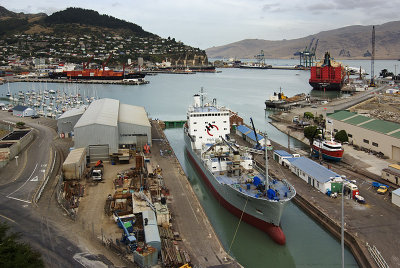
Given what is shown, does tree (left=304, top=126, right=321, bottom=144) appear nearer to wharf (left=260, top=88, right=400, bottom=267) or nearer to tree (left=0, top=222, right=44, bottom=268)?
wharf (left=260, top=88, right=400, bottom=267)

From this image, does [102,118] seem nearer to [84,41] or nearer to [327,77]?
[327,77]

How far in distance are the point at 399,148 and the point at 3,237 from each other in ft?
61.1

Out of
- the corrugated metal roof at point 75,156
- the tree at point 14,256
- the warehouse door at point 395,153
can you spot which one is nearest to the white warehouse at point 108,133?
the corrugated metal roof at point 75,156

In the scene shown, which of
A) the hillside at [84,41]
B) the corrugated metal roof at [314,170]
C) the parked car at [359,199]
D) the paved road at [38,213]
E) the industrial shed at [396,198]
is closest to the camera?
the paved road at [38,213]

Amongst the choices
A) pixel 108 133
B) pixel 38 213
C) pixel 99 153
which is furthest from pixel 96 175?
pixel 38 213

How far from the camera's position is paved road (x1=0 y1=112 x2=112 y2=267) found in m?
9.23

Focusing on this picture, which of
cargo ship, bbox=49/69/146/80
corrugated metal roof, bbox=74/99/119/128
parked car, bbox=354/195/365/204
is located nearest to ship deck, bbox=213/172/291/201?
parked car, bbox=354/195/365/204

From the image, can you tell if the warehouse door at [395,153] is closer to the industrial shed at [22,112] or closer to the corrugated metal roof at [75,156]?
the corrugated metal roof at [75,156]

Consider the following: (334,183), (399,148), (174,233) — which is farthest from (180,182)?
(399,148)

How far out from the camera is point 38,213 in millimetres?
11750

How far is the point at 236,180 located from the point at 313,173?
12.6ft

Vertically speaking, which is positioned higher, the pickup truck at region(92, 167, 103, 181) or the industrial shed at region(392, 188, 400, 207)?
the pickup truck at region(92, 167, 103, 181)

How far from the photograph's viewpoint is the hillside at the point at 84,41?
13334 centimetres

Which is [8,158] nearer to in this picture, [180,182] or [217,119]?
[180,182]
